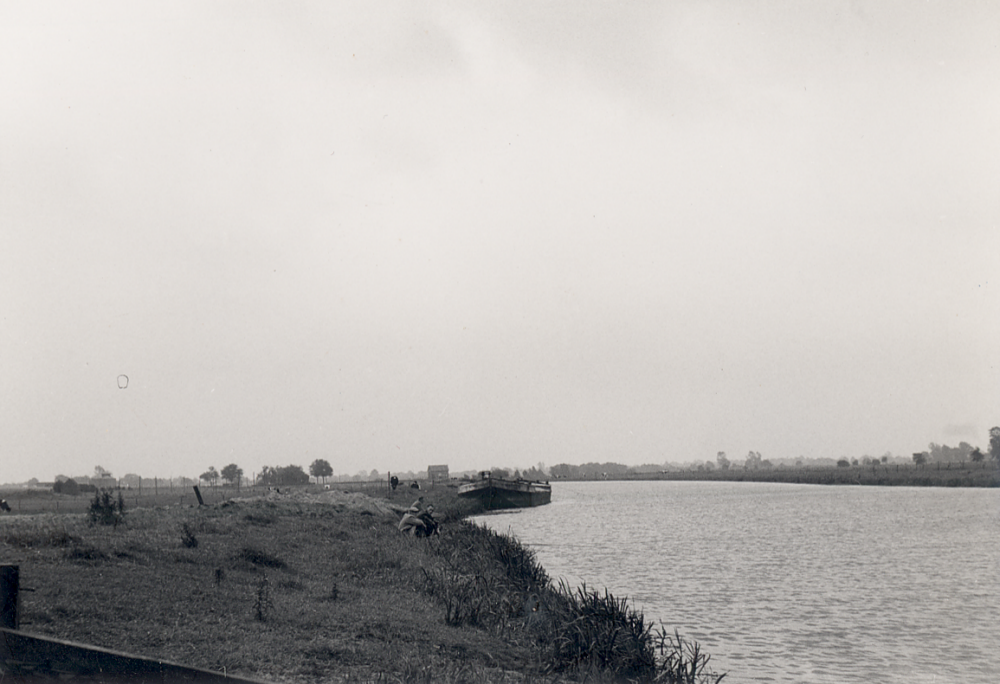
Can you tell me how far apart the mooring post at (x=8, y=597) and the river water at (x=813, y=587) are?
10526mm

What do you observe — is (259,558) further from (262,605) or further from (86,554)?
(262,605)

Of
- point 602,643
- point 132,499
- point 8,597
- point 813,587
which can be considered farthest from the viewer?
point 132,499

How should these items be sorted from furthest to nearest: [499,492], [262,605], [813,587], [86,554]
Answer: [499,492], [813,587], [86,554], [262,605]

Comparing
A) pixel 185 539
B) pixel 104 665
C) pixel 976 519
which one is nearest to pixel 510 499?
pixel 976 519

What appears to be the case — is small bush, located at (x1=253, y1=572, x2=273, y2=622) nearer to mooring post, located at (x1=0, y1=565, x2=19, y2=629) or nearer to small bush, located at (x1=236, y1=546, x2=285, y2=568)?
mooring post, located at (x1=0, y1=565, x2=19, y2=629)

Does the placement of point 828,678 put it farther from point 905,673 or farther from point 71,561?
point 71,561

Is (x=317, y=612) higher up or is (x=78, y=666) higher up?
(x=78, y=666)

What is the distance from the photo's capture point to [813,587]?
74.1ft

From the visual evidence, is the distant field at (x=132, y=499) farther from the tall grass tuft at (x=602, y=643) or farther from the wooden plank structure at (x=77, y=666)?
the wooden plank structure at (x=77, y=666)

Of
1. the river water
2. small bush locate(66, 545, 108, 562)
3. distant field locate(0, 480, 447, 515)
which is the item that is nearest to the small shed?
distant field locate(0, 480, 447, 515)

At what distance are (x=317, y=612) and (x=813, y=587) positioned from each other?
15874 millimetres

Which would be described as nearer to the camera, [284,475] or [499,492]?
[499,492]

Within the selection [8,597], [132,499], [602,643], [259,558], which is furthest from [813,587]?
[132,499]

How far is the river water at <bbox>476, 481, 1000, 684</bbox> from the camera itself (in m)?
14.8
